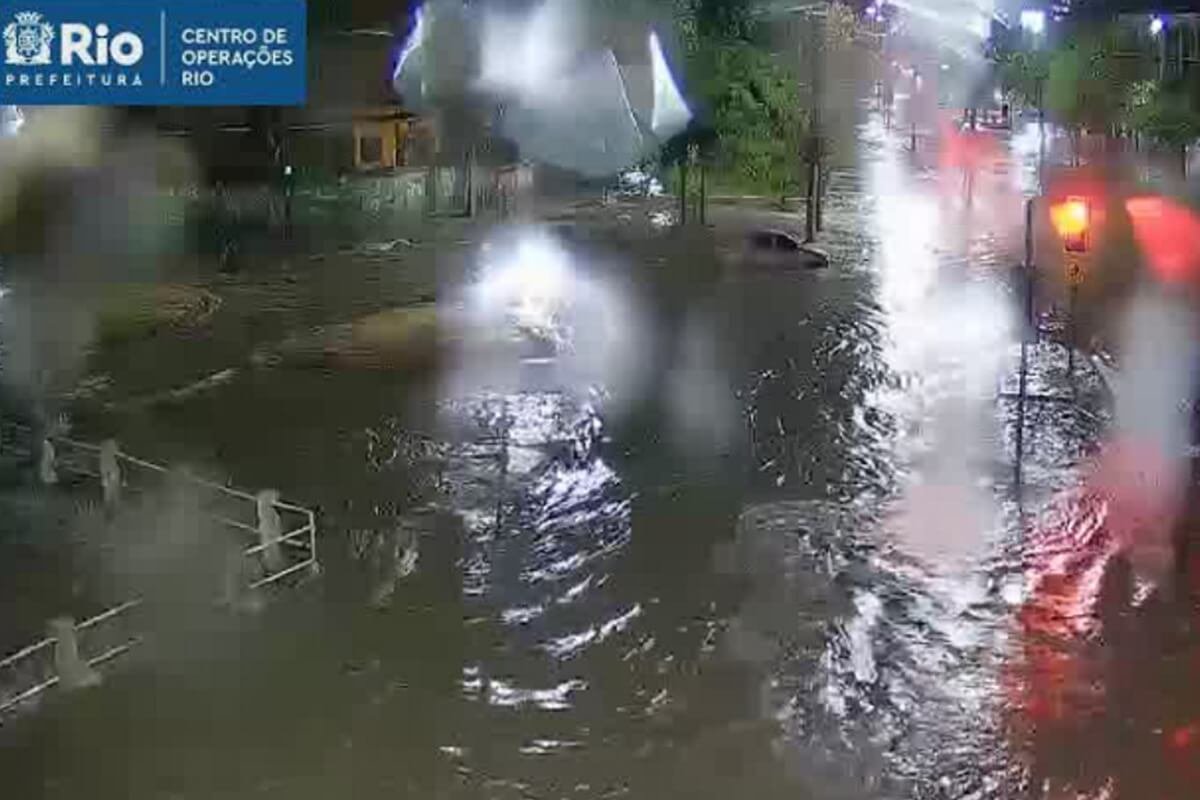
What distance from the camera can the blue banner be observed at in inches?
746

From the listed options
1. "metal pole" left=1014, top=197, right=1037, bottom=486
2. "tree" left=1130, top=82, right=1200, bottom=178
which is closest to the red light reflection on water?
"tree" left=1130, top=82, right=1200, bottom=178

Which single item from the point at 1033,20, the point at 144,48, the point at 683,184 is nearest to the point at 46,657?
the point at 144,48

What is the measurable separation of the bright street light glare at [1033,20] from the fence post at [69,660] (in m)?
71.4

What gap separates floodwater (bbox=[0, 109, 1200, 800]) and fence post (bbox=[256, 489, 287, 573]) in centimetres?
49

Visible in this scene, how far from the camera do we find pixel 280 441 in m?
20.5

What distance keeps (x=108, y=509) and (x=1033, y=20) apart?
7164cm

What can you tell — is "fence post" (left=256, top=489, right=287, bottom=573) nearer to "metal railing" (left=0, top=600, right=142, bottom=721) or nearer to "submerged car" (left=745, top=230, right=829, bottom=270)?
"metal railing" (left=0, top=600, right=142, bottom=721)

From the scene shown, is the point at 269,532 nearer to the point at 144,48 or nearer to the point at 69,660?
the point at 69,660

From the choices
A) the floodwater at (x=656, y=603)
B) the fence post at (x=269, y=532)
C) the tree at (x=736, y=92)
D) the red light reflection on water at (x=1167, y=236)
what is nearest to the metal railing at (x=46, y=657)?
the floodwater at (x=656, y=603)

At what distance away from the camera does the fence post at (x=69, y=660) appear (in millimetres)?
12414

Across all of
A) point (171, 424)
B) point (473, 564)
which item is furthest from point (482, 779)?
point (171, 424)

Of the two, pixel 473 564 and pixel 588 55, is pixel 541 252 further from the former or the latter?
pixel 473 564

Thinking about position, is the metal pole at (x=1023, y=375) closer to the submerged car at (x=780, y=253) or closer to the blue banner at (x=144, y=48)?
the submerged car at (x=780, y=253)

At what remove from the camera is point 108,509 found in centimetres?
1728
